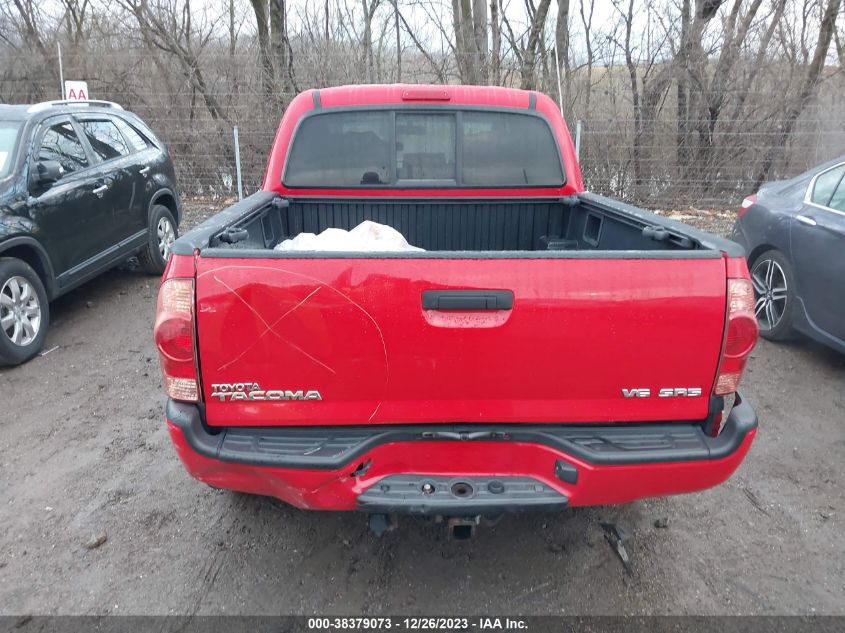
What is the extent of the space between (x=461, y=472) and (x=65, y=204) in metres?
4.90

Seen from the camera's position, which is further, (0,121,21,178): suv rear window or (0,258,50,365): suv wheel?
(0,121,21,178): suv rear window

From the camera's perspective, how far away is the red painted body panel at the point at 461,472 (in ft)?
7.07

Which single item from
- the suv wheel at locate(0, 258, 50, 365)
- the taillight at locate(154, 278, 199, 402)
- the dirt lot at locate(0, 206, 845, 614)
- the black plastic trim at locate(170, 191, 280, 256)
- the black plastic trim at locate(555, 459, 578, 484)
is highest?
the black plastic trim at locate(170, 191, 280, 256)

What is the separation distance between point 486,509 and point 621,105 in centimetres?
1011

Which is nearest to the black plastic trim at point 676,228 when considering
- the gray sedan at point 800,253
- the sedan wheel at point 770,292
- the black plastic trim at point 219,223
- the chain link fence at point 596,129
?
the black plastic trim at point 219,223

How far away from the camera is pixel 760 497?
10.8 feet

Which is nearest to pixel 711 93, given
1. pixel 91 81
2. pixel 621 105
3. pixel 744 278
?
pixel 621 105

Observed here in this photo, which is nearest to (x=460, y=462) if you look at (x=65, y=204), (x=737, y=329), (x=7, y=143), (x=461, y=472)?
(x=461, y=472)

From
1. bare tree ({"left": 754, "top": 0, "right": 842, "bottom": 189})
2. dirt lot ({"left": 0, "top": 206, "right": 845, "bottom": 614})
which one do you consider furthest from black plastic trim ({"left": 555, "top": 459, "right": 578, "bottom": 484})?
bare tree ({"left": 754, "top": 0, "right": 842, "bottom": 189})

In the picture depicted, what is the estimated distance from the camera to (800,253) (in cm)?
481

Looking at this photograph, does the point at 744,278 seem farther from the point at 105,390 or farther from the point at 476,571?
the point at 105,390

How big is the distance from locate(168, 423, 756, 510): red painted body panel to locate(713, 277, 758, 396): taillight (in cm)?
28

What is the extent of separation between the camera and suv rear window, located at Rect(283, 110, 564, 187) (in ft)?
12.7

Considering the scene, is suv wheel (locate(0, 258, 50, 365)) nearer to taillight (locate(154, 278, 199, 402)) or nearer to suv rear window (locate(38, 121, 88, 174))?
suv rear window (locate(38, 121, 88, 174))
